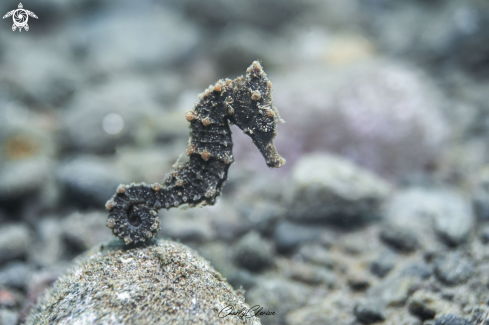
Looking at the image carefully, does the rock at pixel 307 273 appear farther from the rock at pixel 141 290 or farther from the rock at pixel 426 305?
the rock at pixel 141 290

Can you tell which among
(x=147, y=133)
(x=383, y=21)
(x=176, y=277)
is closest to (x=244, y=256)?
(x=176, y=277)

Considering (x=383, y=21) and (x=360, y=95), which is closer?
(x=360, y=95)

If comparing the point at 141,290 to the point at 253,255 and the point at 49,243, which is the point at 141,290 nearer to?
the point at 253,255

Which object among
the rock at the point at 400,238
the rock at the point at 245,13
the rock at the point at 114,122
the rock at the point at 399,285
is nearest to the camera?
the rock at the point at 399,285

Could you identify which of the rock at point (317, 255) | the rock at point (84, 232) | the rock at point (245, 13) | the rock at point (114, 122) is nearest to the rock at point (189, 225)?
the rock at point (84, 232)

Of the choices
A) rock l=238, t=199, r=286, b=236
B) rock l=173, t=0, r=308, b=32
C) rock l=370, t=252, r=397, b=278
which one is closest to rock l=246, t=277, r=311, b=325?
rock l=370, t=252, r=397, b=278

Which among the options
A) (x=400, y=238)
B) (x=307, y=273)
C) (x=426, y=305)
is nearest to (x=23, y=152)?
(x=307, y=273)

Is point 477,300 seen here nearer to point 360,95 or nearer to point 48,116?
point 360,95
